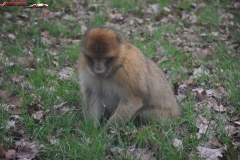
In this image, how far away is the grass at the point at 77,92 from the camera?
382cm

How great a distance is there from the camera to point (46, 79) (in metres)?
5.85

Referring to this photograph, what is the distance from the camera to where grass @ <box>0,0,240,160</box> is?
12.5 ft

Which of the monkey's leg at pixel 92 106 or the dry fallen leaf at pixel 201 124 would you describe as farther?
the monkey's leg at pixel 92 106

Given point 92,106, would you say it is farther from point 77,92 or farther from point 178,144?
point 178,144

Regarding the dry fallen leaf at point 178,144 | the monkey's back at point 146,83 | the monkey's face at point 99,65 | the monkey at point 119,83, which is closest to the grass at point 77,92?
the dry fallen leaf at point 178,144

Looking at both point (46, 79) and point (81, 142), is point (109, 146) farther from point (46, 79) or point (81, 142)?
point (46, 79)

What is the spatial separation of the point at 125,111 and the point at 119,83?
37 centimetres

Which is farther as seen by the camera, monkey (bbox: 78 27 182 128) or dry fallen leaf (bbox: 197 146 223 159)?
monkey (bbox: 78 27 182 128)

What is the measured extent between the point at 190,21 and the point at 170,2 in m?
1.54

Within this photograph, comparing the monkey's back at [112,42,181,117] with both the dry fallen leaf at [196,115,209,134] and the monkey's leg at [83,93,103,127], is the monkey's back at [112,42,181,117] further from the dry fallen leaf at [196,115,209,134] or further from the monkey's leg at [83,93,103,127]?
the monkey's leg at [83,93,103,127]

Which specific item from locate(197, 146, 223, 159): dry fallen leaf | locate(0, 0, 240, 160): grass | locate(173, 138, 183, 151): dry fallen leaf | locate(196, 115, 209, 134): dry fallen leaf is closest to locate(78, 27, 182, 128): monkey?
locate(0, 0, 240, 160): grass

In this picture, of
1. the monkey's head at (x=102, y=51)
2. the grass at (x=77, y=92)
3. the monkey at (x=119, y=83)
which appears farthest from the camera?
the monkey at (x=119, y=83)

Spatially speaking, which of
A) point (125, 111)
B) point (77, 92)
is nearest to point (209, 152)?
point (125, 111)

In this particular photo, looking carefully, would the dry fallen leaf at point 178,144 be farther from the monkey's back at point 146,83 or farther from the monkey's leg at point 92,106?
the monkey's leg at point 92,106
